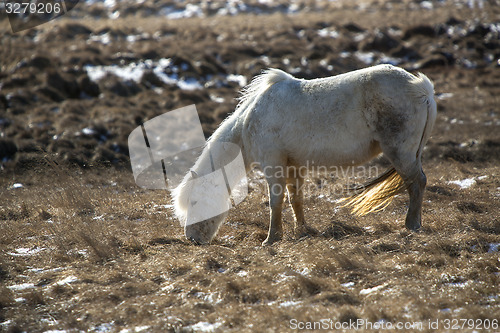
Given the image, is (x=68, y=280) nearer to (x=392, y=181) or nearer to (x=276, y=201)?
(x=276, y=201)

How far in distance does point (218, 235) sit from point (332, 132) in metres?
2.23

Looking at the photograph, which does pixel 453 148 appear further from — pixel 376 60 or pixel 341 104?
pixel 376 60

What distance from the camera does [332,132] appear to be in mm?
5848

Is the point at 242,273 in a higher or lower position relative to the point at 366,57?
higher

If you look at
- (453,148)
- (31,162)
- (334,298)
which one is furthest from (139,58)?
(334,298)

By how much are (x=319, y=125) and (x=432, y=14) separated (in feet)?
86.1

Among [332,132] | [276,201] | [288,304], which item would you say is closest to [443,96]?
[332,132]

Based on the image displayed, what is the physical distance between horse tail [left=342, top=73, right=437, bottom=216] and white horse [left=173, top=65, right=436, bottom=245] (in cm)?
1

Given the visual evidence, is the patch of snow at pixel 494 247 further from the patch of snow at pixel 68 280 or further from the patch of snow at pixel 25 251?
the patch of snow at pixel 25 251

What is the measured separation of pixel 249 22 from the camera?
28188 mm

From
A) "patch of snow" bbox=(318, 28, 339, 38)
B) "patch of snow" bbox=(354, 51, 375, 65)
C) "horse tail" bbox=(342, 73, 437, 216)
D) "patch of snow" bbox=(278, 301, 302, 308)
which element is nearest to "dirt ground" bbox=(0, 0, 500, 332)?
"patch of snow" bbox=(278, 301, 302, 308)

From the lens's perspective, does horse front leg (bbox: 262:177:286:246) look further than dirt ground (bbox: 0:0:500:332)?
Yes

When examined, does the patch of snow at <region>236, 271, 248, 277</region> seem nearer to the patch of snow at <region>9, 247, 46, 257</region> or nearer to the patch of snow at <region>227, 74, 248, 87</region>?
the patch of snow at <region>9, 247, 46, 257</region>

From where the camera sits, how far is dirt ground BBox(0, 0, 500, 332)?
13.2ft
